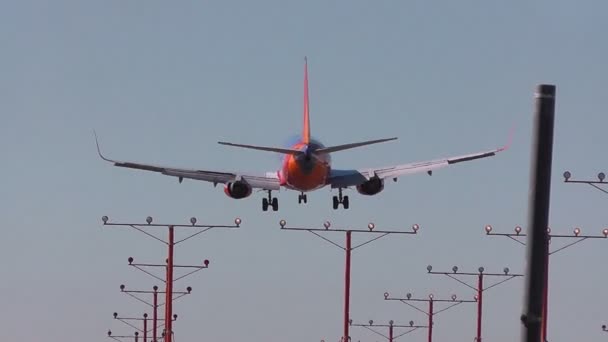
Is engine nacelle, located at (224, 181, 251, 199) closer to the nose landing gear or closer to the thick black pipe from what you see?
the nose landing gear

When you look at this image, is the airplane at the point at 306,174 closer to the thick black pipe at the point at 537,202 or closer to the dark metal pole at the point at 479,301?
the dark metal pole at the point at 479,301

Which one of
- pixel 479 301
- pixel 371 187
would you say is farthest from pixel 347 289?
pixel 479 301

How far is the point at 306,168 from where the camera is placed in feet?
267

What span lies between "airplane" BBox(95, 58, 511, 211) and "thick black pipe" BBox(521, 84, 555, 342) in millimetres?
55203

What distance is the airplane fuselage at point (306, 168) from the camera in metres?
81.2

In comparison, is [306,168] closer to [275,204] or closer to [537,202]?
[275,204]

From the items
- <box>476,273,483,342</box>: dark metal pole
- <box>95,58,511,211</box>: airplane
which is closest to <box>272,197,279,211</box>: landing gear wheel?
<box>95,58,511,211</box>: airplane

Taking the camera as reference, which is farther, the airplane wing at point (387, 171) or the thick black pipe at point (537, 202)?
the airplane wing at point (387, 171)

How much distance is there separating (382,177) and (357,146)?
15.1 m

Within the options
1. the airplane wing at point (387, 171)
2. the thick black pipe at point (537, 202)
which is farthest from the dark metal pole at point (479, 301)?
the thick black pipe at point (537, 202)

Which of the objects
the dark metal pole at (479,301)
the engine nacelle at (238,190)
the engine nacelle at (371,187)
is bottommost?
the dark metal pole at (479,301)

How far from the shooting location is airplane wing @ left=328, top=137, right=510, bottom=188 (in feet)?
286

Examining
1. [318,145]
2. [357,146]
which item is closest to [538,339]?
[357,146]

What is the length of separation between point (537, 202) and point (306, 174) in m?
62.8
